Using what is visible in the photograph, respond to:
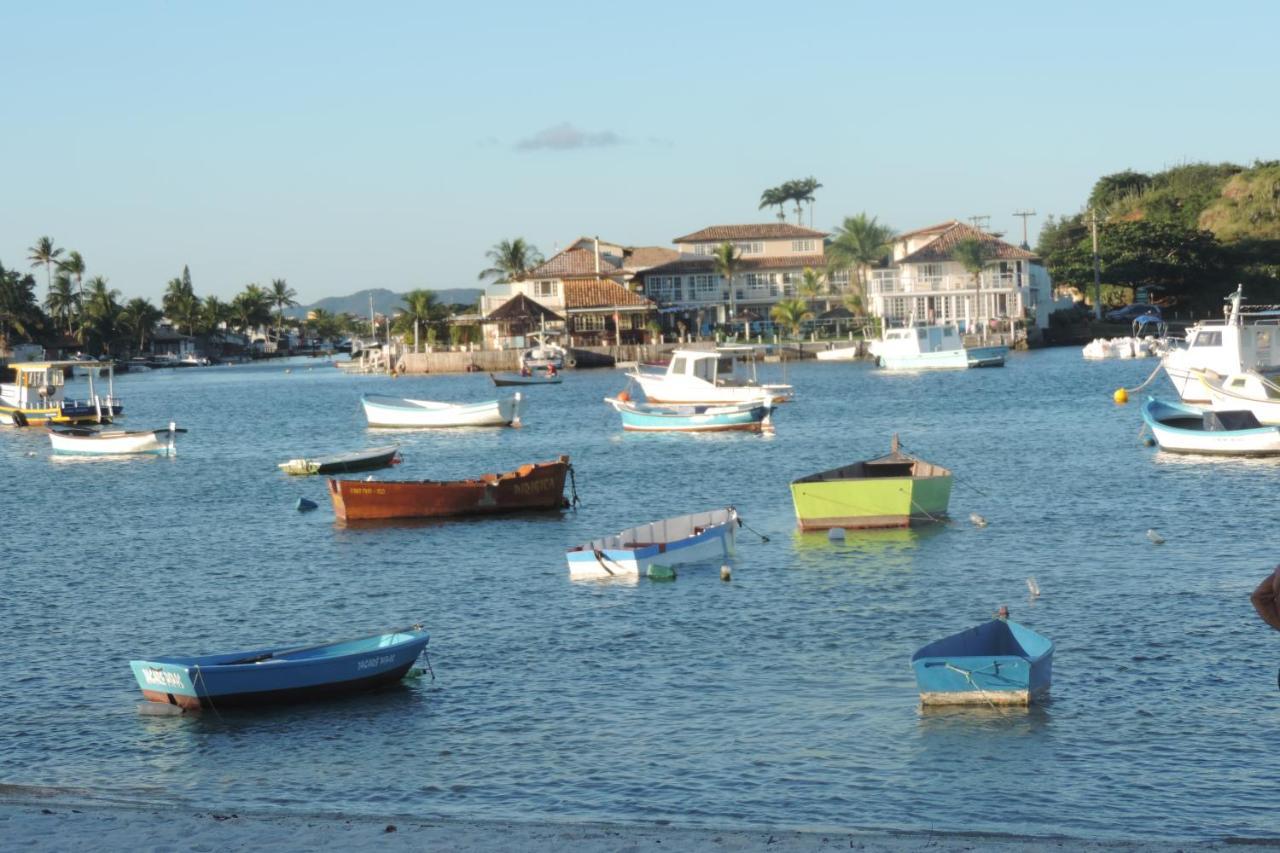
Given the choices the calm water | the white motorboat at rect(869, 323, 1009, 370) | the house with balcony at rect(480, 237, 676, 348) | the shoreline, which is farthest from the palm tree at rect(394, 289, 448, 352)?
the shoreline

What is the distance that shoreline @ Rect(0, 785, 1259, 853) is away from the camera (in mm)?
14227

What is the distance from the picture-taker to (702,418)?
63.5m

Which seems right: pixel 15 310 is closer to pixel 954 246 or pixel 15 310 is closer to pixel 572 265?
pixel 572 265

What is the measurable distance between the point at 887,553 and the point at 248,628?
1306 centimetres

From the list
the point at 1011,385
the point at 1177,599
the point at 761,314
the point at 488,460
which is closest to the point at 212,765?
the point at 1177,599

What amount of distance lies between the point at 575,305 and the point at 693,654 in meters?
109

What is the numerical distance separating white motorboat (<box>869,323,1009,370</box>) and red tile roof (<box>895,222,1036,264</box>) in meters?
16.5

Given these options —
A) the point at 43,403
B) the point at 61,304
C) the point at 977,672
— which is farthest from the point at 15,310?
the point at 977,672

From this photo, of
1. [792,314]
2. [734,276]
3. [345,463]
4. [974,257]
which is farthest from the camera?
[734,276]

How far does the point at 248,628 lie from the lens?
26922 mm

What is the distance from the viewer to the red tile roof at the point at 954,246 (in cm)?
12538

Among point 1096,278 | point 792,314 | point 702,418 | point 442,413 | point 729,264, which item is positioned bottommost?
point 702,418

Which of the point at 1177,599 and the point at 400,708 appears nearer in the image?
the point at 400,708

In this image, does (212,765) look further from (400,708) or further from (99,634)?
(99,634)
